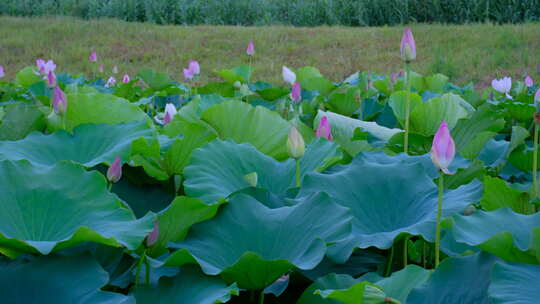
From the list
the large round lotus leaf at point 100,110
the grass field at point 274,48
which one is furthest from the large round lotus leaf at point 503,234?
the grass field at point 274,48

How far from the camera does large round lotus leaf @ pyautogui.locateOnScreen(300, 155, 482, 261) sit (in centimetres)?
85

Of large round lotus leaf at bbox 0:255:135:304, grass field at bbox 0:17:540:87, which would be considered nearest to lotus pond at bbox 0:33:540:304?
large round lotus leaf at bbox 0:255:135:304

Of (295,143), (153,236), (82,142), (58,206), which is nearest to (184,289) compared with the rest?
(153,236)

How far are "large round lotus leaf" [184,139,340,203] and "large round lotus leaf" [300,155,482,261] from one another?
0.29 ft

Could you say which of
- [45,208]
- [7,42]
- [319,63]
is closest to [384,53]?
[319,63]

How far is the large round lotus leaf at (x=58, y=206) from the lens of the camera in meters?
0.73

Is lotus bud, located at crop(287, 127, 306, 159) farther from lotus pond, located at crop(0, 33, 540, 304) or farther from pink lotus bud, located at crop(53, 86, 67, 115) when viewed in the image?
pink lotus bud, located at crop(53, 86, 67, 115)

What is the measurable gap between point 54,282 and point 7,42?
28.1 ft

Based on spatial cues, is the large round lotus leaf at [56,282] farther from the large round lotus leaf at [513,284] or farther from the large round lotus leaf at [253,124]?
the large round lotus leaf at [253,124]

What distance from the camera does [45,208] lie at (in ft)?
2.50

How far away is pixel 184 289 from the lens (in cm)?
67

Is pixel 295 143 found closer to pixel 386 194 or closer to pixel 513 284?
pixel 386 194

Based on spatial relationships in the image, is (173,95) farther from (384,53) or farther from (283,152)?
(384,53)

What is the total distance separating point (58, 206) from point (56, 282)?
0.14m
